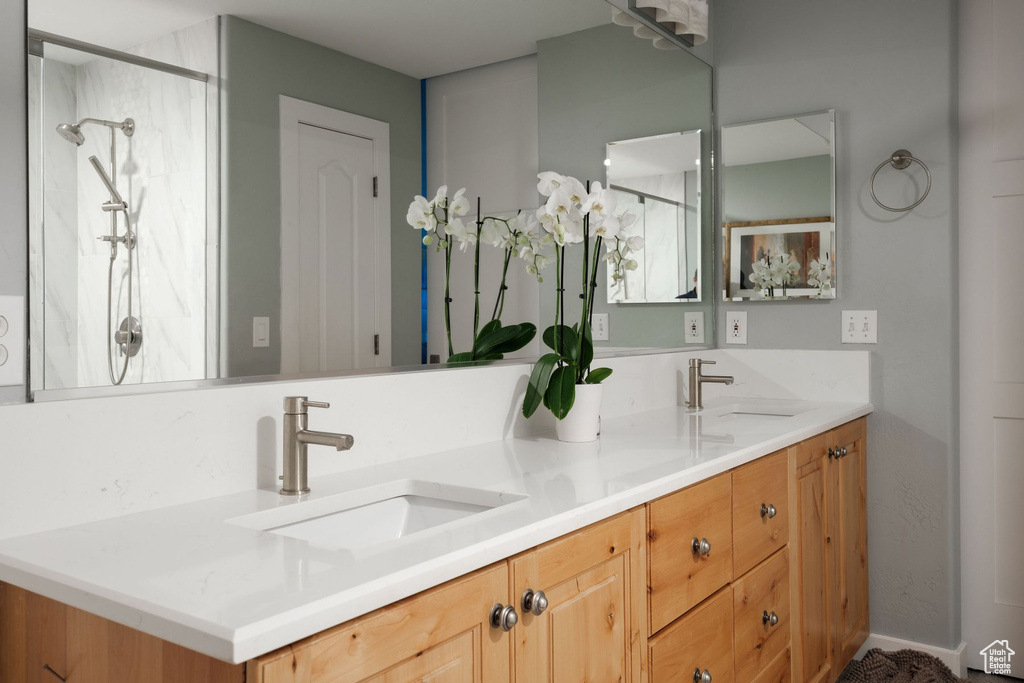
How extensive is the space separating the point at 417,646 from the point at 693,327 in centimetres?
212

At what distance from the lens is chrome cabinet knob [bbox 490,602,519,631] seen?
1.07 metres

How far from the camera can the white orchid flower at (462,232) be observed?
1754mm

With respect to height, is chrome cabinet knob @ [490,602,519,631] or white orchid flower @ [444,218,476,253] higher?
white orchid flower @ [444,218,476,253]

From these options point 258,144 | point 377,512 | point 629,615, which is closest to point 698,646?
point 629,615

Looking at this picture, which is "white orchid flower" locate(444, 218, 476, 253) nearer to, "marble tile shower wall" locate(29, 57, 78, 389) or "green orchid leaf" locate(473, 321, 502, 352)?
"green orchid leaf" locate(473, 321, 502, 352)

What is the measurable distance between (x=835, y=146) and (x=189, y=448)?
2325 millimetres

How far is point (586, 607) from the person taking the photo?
1.27 metres

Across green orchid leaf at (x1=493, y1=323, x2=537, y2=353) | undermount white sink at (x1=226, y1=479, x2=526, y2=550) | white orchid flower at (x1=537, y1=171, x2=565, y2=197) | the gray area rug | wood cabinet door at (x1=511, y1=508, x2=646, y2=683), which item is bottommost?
the gray area rug

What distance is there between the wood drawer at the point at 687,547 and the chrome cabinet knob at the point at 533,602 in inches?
13.6

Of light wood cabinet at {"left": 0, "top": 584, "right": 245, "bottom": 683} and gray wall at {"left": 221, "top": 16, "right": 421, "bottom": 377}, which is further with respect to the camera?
gray wall at {"left": 221, "top": 16, "right": 421, "bottom": 377}

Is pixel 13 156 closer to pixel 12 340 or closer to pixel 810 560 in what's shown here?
pixel 12 340

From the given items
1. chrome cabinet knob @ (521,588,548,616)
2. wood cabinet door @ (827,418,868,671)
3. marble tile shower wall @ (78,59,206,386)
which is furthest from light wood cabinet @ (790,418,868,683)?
marble tile shower wall @ (78,59,206,386)

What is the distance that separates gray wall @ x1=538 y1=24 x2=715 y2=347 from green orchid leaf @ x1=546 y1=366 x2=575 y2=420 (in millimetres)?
226

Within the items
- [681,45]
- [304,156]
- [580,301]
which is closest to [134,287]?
[304,156]
